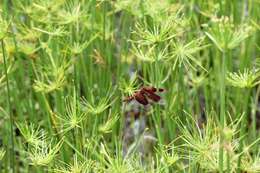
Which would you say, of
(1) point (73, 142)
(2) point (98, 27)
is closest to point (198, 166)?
(1) point (73, 142)

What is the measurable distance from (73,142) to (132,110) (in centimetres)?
67

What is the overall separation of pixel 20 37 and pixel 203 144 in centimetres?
75

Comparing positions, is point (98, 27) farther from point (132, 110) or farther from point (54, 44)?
point (132, 110)

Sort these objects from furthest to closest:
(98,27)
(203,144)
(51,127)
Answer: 1. (98,27)
2. (51,127)
3. (203,144)

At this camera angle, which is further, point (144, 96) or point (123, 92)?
point (123, 92)

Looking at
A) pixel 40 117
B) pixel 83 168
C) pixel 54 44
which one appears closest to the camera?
pixel 83 168

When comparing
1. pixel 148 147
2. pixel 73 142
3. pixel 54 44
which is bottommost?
pixel 148 147

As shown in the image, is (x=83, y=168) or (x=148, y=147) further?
(x=148, y=147)

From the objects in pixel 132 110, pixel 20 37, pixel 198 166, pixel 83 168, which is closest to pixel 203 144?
pixel 198 166

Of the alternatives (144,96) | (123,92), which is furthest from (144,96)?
(123,92)

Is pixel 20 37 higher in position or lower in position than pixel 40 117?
higher

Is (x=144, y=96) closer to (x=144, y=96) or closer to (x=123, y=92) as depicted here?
(x=144, y=96)

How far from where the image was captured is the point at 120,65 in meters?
1.73

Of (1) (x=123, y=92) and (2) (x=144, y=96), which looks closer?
(2) (x=144, y=96)
